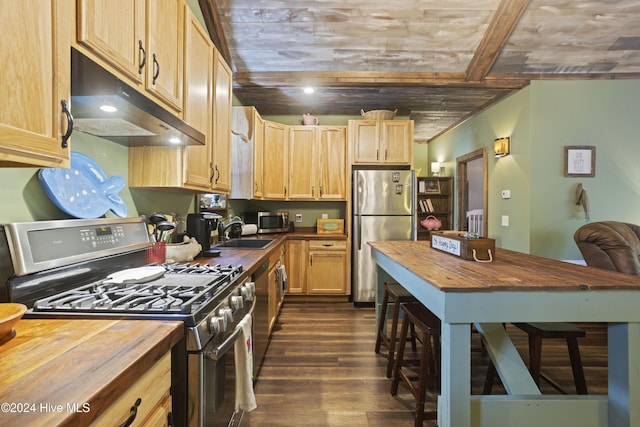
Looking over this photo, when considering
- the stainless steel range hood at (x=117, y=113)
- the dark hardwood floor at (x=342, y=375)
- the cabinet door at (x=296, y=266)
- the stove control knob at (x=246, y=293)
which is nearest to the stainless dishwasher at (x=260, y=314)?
the dark hardwood floor at (x=342, y=375)

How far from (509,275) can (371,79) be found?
2838 mm

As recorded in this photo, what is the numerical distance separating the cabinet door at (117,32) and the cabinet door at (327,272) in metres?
2.97

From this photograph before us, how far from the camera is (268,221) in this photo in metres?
3.98

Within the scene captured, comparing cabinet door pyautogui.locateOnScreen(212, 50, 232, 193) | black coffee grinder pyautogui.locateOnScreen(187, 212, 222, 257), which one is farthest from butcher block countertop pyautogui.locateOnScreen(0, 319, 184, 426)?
cabinet door pyautogui.locateOnScreen(212, 50, 232, 193)

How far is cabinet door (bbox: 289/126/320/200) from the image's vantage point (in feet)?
13.6

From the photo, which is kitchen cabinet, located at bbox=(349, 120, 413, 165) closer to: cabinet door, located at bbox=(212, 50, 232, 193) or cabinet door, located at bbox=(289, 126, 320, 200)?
cabinet door, located at bbox=(289, 126, 320, 200)

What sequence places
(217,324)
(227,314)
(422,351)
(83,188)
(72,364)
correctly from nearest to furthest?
(72,364), (217,324), (227,314), (83,188), (422,351)

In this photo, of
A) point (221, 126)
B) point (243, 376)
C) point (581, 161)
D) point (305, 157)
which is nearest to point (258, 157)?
point (305, 157)

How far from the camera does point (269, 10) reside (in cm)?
283

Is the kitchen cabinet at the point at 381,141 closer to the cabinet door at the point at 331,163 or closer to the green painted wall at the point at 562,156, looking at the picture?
the cabinet door at the point at 331,163

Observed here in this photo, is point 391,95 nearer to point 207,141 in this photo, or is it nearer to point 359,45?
point 359,45

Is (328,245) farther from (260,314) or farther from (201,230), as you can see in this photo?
(201,230)

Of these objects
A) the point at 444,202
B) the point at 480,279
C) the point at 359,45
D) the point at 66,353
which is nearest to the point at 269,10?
the point at 359,45

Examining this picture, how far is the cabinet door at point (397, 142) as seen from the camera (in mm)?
3996
